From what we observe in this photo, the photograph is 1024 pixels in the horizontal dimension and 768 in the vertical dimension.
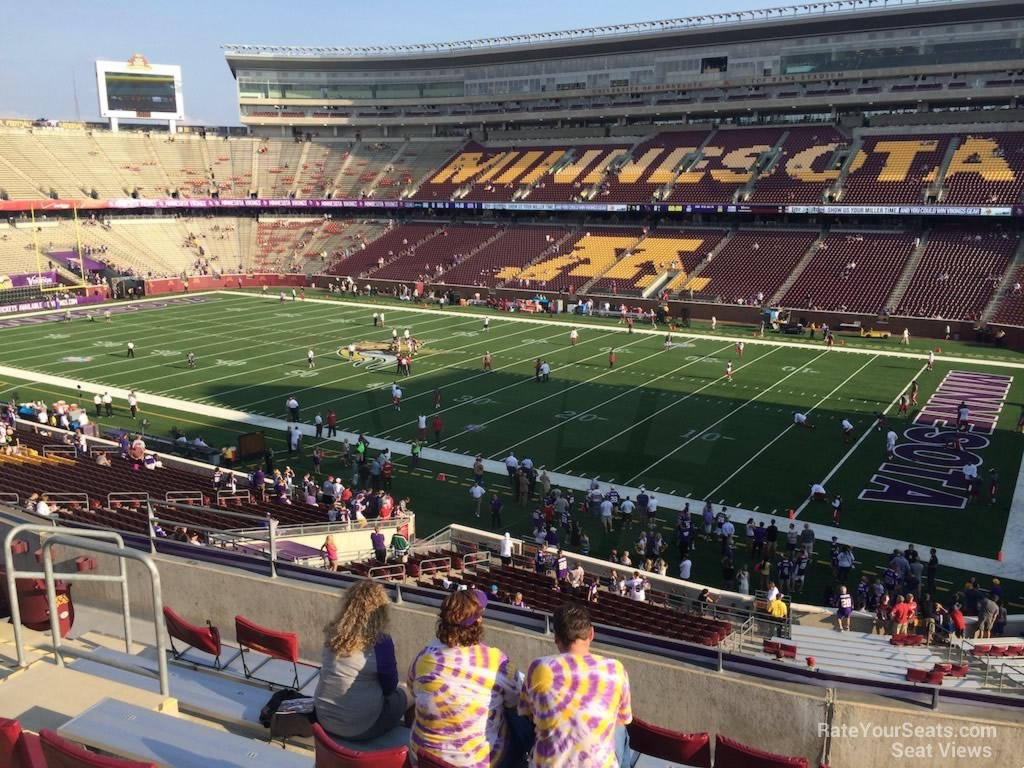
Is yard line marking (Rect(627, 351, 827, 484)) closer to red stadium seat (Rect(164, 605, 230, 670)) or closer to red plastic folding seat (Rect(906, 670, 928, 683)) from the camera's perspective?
red plastic folding seat (Rect(906, 670, 928, 683))

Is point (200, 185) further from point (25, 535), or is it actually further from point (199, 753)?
point (199, 753)

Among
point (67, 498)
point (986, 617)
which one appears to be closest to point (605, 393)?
point (986, 617)

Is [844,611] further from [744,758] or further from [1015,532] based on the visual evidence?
[744,758]

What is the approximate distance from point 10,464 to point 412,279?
145ft

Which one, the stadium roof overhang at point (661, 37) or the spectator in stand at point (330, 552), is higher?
the stadium roof overhang at point (661, 37)

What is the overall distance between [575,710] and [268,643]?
4121 millimetres

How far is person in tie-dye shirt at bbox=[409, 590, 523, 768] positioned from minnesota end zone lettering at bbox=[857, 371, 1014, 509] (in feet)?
66.8

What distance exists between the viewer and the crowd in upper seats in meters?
4.38

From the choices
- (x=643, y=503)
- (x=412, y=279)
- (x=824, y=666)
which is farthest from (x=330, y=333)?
(x=824, y=666)

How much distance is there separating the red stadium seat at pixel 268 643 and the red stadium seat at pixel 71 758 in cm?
292

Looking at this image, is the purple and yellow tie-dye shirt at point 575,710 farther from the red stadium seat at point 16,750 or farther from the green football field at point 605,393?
the green football field at point 605,393

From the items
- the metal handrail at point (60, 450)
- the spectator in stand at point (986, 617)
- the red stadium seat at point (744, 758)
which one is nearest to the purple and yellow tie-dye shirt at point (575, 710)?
the red stadium seat at point (744, 758)

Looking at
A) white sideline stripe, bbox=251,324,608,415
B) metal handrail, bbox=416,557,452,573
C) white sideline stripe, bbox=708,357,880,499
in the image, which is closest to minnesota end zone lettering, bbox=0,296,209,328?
white sideline stripe, bbox=251,324,608,415

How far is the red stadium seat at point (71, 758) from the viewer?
436 centimetres
